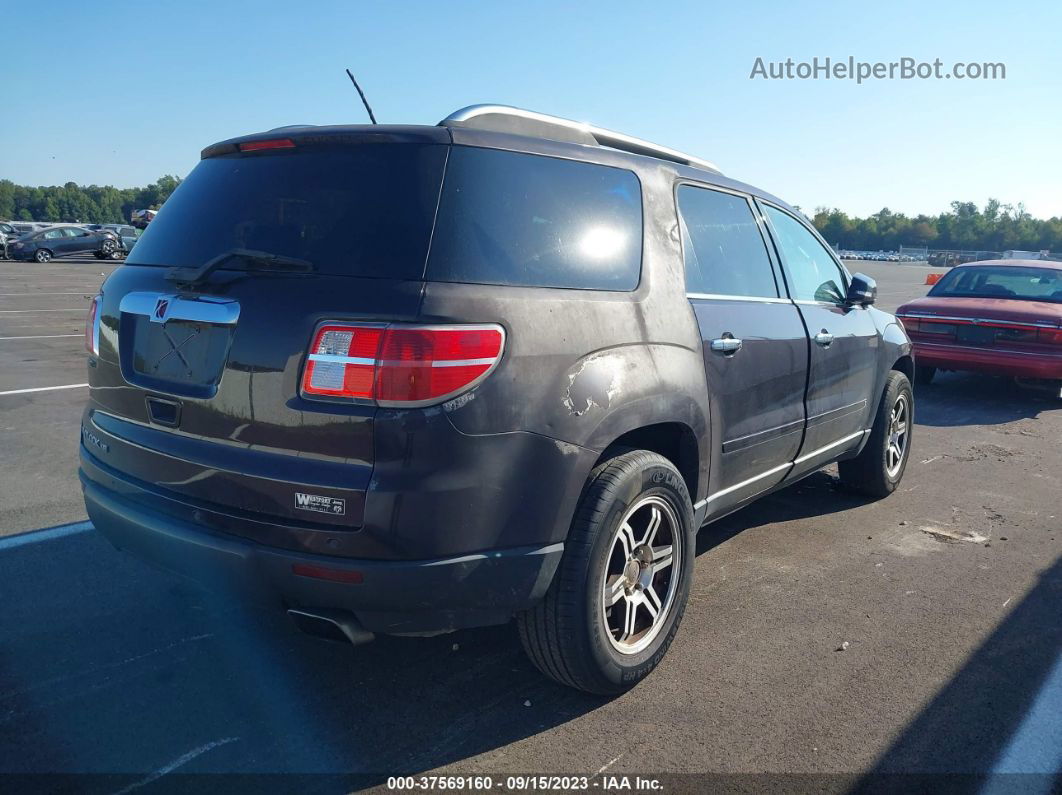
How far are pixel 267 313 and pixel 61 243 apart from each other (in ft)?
129

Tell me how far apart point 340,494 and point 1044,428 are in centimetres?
802

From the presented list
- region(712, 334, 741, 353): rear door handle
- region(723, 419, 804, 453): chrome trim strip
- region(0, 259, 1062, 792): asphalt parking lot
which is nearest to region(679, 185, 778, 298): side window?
region(712, 334, 741, 353): rear door handle

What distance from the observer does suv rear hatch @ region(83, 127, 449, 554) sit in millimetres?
2541

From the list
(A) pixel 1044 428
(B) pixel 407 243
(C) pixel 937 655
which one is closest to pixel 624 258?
(B) pixel 407 243

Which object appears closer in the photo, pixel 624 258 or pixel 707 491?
pixel 624 258

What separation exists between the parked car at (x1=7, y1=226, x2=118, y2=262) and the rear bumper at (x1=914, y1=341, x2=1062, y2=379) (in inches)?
1429

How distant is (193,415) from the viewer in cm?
278

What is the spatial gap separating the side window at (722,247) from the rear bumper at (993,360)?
214 inches

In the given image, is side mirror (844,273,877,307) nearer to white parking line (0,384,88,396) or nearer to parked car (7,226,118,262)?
white parking line (0,384,88,396)

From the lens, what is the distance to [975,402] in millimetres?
9688

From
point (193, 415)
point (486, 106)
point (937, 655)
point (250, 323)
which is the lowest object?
point (937, 655)

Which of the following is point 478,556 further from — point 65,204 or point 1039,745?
point 65,204

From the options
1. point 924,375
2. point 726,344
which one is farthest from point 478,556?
point 924,375

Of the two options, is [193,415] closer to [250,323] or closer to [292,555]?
[250,323]
